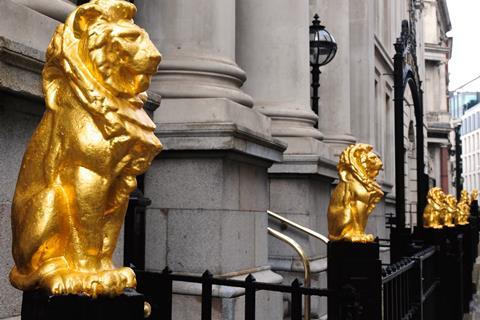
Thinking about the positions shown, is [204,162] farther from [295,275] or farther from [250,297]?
[295,275]

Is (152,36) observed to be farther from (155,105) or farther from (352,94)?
(352,94)

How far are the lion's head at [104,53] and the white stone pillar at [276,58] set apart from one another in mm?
5846

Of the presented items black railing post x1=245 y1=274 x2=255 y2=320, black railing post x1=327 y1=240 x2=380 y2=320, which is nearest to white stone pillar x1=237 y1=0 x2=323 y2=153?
black railing post x1=327 y1=240 x2=380 y2=320

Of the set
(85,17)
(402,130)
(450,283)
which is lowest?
(450,283)

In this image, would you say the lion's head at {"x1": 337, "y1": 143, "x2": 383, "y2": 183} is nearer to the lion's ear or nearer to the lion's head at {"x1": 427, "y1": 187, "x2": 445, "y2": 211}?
the lion's ear

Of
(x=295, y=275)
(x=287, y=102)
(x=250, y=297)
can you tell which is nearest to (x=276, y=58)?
(x=287, y=102)

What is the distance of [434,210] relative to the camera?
39.5 ft

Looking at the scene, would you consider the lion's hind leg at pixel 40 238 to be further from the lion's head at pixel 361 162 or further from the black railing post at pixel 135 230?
the lion's head at pixel 361 162

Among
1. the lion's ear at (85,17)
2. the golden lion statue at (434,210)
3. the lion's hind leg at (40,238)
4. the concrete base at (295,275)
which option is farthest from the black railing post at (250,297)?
the golden lion statue at (434,210)

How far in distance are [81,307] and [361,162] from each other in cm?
429

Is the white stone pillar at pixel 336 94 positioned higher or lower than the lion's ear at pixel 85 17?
higher

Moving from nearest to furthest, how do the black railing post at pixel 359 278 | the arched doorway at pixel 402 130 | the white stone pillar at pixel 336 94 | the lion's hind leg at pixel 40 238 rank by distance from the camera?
the lion's hind leg at pixel 40 238, the black railing post at pixel 359 278, the arched doorway at pixel 402 130, the white stone pillar at pixel 336 94

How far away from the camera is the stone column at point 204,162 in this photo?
17.4 feet

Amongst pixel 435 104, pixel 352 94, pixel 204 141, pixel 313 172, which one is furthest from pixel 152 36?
pixel 435 104
